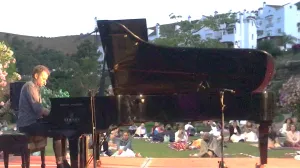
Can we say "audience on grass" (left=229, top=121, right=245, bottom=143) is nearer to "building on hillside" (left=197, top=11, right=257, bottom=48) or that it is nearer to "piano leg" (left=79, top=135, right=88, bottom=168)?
"piano leg" (left=79, top=135, right=88, bottom=168)

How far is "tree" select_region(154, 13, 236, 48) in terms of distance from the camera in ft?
131

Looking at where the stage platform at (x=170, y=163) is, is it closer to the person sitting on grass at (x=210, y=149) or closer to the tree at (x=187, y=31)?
the person sitting on grass at (x=210, y=149)

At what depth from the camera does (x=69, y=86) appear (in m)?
42.1

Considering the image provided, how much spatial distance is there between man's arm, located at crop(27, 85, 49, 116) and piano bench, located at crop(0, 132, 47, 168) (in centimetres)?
57

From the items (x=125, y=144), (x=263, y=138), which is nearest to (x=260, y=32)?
(x=125, y=144)

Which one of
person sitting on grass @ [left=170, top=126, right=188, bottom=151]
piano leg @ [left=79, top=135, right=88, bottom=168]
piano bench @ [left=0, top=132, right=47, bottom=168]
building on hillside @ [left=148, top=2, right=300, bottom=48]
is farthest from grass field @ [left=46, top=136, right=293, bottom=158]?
building on hillside @ [left=148, top=2, right=300, bottom=48]

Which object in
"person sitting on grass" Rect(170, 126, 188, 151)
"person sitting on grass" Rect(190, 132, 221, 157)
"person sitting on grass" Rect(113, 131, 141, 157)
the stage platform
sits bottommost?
"person sitting on grass" Rect(170, 126, 188, 151)

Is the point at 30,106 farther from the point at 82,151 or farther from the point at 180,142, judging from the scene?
the point at 180,142

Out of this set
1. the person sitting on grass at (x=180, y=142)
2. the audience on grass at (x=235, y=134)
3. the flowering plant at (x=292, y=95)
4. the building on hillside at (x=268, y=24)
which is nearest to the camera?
the person sitting on grass at (x=180, y=142)

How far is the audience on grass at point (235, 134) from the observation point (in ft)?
60.0

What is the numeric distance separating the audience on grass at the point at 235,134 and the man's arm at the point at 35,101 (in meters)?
12.5

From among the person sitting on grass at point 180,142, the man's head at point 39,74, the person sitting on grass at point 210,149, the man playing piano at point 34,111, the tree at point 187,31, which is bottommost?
the person sitting on grass at point 180,142

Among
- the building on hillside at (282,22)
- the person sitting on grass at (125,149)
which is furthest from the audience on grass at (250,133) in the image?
the building on hillside at (282,22)

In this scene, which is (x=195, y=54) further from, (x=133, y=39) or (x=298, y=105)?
(x=298, y=105)
